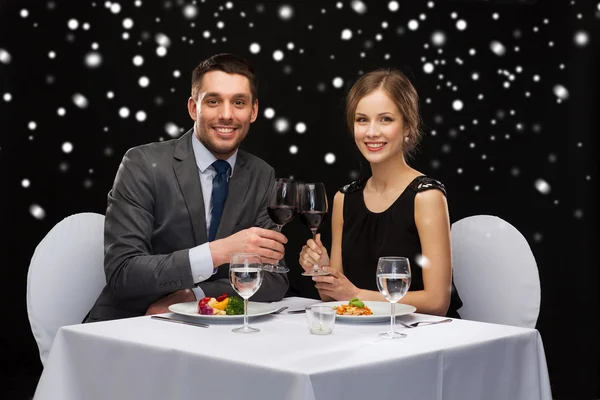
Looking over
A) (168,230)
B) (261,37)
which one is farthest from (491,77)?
(168,230)

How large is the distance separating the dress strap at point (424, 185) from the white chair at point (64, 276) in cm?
109

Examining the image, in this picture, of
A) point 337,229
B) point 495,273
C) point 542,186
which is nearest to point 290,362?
point 495,273

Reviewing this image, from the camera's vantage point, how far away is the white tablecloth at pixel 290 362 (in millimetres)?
1404

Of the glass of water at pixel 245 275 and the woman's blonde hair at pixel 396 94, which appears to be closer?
the glass of water at pixel 245 275

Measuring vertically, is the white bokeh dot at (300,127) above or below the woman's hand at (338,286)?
above

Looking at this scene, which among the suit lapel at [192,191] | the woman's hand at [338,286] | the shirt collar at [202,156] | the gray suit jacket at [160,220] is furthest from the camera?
the shirt collar at [202,156]

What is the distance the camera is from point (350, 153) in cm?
382

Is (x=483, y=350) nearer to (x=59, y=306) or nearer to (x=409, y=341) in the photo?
(x=409, y=341)

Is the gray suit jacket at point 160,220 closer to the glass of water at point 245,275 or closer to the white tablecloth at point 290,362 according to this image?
the white tablecloth at point 290,362

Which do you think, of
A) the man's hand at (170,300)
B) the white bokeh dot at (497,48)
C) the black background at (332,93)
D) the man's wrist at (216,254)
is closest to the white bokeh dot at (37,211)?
the black background at (332,93)

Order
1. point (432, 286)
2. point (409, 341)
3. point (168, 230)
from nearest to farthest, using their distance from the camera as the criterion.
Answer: point (409, 341)
point (432, 286)
point (168, 230)

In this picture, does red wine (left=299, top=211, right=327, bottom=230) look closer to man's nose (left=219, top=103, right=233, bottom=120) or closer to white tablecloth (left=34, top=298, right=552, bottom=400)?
white tablecloth (left=34, top=298, right=552, bottom=400)

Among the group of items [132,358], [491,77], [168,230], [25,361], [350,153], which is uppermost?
[491,77]

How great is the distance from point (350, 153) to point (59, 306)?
1787 mm
